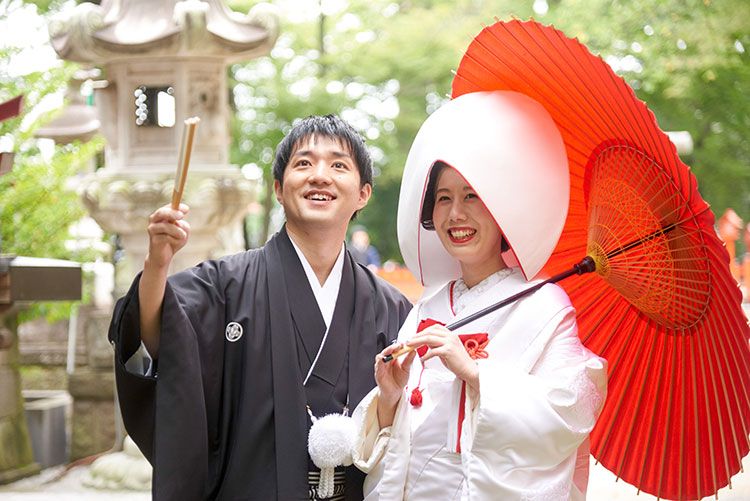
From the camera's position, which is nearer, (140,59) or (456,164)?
(456,164)

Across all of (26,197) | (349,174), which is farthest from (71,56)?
(349,174)

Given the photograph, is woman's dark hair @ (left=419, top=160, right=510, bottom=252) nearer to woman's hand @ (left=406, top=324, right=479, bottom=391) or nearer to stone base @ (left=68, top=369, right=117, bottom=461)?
woman's hand @ (left=406, top=324, right=479, bottom=391)

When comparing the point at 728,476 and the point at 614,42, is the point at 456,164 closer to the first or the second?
the point at 728,476

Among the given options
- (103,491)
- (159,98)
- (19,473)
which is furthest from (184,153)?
(19,473)

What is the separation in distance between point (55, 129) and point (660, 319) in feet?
31.3

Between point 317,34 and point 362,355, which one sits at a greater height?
point 317,34

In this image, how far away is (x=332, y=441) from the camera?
2715mm

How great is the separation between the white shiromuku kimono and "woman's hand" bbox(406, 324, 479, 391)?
0.04 metres

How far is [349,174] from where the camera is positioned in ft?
10.2

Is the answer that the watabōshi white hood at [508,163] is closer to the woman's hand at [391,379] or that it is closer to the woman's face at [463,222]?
the woman's face at [463,222]

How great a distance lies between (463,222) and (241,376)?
3.17ft

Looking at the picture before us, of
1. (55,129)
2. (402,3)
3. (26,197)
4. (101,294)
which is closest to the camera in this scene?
(26,197)

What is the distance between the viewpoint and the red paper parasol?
2.43m

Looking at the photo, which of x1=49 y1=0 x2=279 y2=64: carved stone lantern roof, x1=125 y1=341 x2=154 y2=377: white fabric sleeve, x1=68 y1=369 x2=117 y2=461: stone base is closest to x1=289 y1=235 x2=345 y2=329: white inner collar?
x1=125 y1=341 x2=154 y2=377: white fabric sleeve
